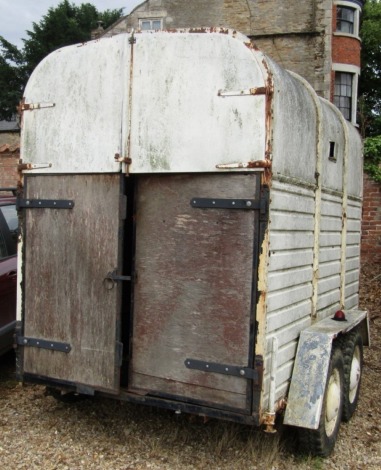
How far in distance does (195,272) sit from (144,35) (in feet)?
5.50

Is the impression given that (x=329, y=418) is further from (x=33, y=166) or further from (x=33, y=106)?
(x=33, y=106)

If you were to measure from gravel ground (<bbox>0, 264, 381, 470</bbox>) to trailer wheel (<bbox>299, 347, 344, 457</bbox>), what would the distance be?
119mm

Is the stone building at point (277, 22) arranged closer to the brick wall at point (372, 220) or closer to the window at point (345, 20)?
the window at point (345, 20)

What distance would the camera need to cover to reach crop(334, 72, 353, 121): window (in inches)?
953

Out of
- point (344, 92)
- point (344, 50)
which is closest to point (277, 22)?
point (344, 50)

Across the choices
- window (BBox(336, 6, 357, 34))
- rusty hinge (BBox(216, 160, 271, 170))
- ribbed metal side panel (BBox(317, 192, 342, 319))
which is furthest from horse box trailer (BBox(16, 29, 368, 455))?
window (BBox(336, 6, 357, 34))

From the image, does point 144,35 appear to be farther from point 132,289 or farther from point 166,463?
point 166,463

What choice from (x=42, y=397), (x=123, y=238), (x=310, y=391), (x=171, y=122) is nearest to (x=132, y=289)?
(x=123, y=238)

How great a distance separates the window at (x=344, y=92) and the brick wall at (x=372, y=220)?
13.9 metres

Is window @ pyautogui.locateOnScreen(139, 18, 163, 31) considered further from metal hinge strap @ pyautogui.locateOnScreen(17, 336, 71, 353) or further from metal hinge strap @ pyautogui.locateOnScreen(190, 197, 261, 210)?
metal hinge strap @ pyautogui.locateOnScreen(190, 197, 261, 210)

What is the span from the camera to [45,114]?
4164 mm

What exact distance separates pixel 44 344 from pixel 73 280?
554 millimetres

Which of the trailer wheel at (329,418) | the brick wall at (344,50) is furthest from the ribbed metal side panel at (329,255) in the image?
the brick wall at (344,50)

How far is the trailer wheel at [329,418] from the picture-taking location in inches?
163
